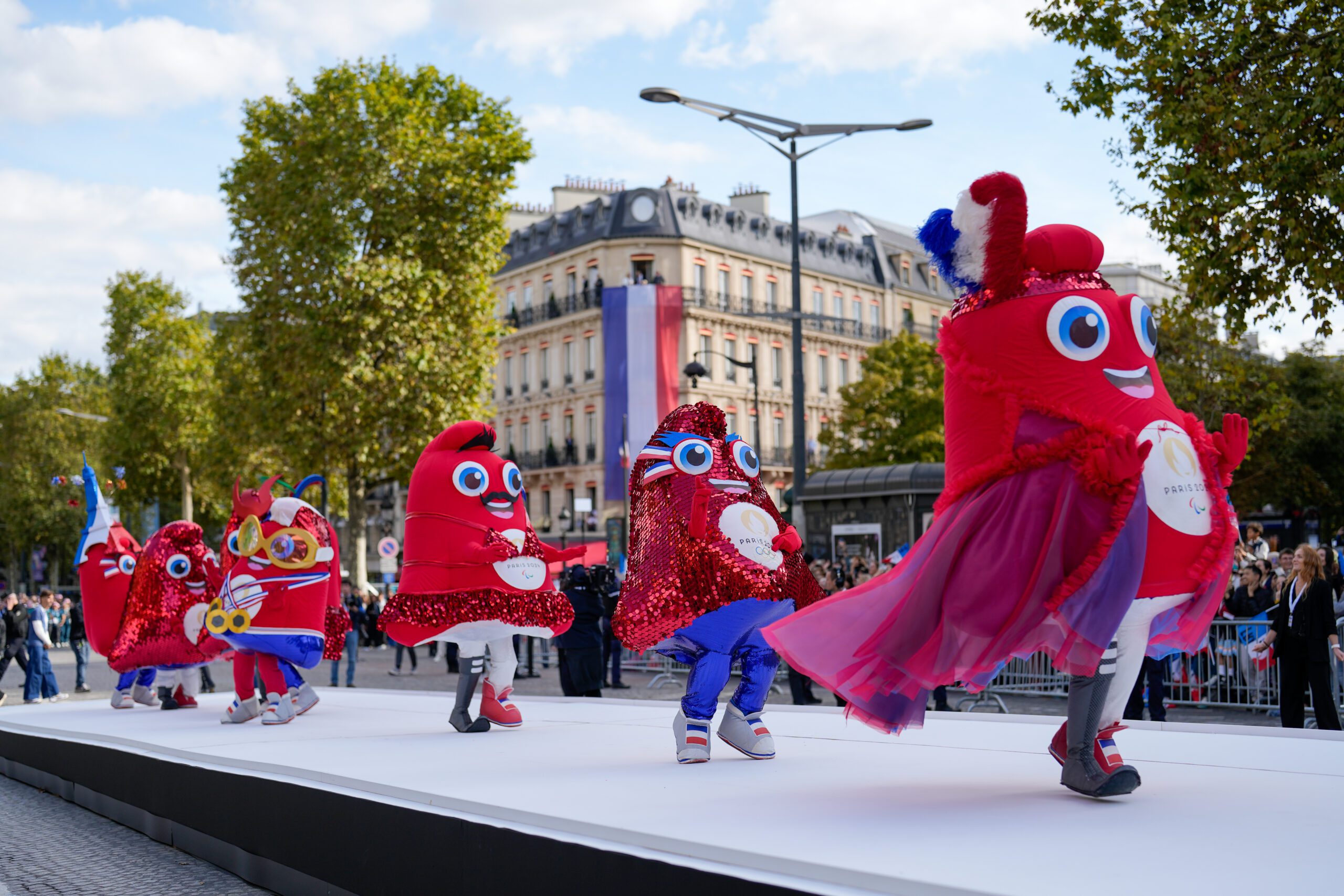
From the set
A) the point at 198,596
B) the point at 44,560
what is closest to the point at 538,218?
the point at 44,560

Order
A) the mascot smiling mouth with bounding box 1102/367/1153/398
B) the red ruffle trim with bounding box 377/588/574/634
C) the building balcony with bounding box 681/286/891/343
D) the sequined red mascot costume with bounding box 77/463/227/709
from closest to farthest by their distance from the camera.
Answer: the mascot smiling mouth with bounding box 1102/367/1153/398 < the red ruffle trim with bounding box 377/588/574/634 < the sequined red mascot costume with bounding box 77/463/227/709 < the building balcony with bounding box 681/286/891/343

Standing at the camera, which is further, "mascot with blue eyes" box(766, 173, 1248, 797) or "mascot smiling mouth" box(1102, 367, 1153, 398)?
"mascot smiling mouth" box(1102, 367, 1153, 398)

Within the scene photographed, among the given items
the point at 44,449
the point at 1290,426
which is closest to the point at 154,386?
the point at 44,449

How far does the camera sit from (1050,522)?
4.59 metres

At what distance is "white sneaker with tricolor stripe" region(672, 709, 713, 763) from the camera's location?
6230 millimetres

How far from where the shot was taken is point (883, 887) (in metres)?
3.38

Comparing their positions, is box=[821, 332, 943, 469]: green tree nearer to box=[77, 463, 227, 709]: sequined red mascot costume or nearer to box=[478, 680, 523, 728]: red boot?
box=[77, 463, 227, 709]: sequined red mascot costume

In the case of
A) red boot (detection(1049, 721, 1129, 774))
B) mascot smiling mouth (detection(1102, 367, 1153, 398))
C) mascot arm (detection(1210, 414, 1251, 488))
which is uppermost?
mascot smiling mouth (detection(1102, 367, 1153, 398))

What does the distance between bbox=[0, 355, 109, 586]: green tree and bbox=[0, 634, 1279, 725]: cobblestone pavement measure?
2929cm

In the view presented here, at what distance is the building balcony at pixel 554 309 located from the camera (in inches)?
2026

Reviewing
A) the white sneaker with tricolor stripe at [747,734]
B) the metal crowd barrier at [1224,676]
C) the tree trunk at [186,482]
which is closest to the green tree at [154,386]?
the tree trunk at [186,482]

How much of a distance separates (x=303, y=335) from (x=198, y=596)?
1804 centimetres

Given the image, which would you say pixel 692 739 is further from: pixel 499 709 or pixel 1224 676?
pixel 1224 676

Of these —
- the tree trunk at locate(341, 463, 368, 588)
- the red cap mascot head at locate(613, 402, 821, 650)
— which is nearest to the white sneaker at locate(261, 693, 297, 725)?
the red cap mascot head at locate(613, 402, 821, 650)
